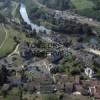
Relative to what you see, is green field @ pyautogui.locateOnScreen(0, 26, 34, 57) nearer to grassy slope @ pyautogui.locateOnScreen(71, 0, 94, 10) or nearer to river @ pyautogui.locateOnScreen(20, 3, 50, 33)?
river @ pyautogui.locateOnScreen(20, 3, 50, 33)

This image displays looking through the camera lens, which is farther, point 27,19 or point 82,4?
point 82,4

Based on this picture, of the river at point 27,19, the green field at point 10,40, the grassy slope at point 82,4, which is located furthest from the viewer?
the grassy slope at point 82,4

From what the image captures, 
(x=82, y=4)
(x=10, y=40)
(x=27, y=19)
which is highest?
(x=82, y=4)

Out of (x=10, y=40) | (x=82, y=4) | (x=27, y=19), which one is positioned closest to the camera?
(x=10, y=40)

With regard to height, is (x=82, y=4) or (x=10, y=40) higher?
(x=82, y=4)

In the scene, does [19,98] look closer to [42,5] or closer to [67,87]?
[67,87]

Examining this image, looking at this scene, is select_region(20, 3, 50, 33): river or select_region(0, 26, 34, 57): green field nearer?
select_region(0, 26, 34, 57): green field

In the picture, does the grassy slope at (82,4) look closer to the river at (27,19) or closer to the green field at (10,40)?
the river at (27,19)

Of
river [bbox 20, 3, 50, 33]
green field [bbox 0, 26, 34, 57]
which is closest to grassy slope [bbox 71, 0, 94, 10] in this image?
river [bbox 20, 3, 50, 33]

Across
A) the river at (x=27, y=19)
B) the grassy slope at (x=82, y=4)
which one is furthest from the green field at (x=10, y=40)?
the grassy slope at (x=82, y=4)

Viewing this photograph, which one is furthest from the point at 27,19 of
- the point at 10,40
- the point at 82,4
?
the point at 10,40

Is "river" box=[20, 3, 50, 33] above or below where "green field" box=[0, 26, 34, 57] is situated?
above

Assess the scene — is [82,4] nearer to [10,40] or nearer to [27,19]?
[27,19]
